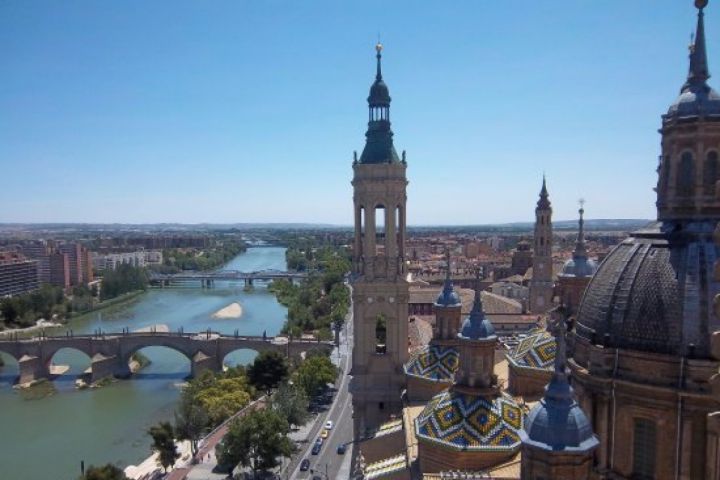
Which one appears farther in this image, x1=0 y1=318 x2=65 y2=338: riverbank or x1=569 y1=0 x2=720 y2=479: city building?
x1=0 y1=318 x2=65 y2=338: riverbank

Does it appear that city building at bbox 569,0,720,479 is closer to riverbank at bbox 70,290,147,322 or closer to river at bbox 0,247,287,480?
river at bbox 0,247,287,480

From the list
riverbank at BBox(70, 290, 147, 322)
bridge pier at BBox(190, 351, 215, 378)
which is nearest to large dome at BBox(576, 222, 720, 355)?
bridge pier at BBox(190, 351, 215, 378)

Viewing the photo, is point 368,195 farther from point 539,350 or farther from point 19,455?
point 19,455

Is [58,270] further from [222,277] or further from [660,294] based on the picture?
[660,294]

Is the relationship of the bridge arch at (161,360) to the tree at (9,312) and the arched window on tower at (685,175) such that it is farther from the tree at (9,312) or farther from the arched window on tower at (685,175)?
the arched window on tower at (685,175)

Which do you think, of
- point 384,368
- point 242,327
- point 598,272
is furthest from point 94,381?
point 598,272

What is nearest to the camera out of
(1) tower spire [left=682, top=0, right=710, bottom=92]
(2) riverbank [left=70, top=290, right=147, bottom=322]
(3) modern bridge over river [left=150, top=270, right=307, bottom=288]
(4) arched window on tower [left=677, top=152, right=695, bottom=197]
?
(4) arched window on tower [left=677, top=152, right=695, bottom=197]

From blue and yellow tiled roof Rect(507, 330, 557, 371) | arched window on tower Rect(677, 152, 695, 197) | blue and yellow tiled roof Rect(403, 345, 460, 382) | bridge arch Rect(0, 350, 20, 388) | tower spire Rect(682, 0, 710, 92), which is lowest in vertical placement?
bridge arch Rect(0, 350, 20, 388)

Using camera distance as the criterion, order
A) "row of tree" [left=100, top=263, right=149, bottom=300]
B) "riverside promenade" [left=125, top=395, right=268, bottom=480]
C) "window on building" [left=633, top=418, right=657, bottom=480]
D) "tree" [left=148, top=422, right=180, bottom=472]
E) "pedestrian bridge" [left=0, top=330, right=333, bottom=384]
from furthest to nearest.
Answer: "row of tree" [left=100, top=263, right=149, bottom=300], "pedestrian bridge" [left=0, top=330, right=333, bottom=384], "tree" [left=148, top=422, right=180, bottom=472], "riverside promenade" [left=125, top=395, right=268, bottom=480], "window on building" [left=633, top=418, right=657, bottom=480]
